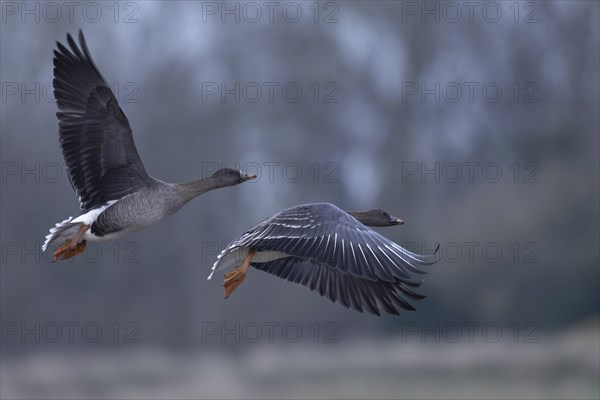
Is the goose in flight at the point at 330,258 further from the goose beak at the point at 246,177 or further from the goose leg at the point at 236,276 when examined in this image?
the goose beak at the point at 246,177

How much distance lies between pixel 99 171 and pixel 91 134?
34cm

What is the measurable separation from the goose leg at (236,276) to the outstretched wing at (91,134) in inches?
40.9

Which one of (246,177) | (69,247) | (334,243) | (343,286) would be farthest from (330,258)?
(69,247)

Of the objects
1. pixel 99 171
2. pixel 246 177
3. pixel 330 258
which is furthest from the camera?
pixel 246 177

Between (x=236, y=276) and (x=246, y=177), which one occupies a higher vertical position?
(x=246, y=177)

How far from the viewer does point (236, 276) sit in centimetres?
891

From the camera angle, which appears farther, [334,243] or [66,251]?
[66,251]

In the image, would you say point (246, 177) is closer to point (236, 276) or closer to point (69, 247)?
point (236, 276)

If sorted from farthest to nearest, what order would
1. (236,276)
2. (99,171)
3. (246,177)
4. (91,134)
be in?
1. (246,177)
2. (99,171)
3. (91,134)
4. (236,276)

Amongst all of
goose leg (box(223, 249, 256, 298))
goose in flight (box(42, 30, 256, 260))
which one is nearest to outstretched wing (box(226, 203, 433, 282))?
goose leg (box(223, 249, 256, 298))

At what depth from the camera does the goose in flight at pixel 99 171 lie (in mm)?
8914

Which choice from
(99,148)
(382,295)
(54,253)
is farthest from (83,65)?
(382,295)

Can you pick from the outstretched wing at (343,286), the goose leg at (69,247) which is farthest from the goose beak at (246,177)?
the goose leg at (69,247)

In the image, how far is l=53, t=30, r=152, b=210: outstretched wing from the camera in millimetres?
8867
